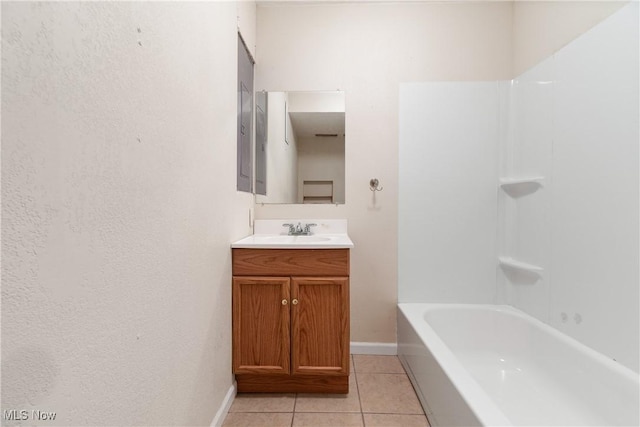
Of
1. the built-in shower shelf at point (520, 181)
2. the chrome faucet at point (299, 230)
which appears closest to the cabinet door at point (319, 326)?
the chrome faucet at point (299, 230)

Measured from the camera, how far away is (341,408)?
1616 mm

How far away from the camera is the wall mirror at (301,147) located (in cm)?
226

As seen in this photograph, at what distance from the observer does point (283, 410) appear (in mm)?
1602

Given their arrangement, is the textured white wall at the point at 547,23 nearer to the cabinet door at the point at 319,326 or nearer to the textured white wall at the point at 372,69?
the textured white wall at the point at 372,69

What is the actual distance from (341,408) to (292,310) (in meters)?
0.57

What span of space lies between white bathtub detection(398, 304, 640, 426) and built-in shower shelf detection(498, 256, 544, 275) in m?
→ 0.30

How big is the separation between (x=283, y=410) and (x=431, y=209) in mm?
1600

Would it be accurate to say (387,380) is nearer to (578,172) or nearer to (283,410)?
(283,410)

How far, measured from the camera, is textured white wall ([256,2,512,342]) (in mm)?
2229

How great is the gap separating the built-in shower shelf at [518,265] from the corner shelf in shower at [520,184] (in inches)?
17.9

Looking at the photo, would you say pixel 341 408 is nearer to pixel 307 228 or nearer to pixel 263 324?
pixel 263 324
